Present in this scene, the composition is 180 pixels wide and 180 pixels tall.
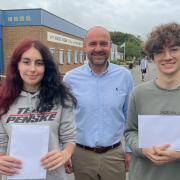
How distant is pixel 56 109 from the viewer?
259 centimetres

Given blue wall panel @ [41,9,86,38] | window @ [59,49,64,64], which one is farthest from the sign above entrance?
window @ [59,49,64,64]

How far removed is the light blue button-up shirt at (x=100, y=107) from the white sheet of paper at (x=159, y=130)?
3.60 feet

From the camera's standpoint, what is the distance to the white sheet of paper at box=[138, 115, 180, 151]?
7.64ft

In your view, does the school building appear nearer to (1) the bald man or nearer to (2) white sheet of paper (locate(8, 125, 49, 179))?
(1) the bald man

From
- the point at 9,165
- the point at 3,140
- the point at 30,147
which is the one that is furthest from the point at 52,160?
the point at 3,140

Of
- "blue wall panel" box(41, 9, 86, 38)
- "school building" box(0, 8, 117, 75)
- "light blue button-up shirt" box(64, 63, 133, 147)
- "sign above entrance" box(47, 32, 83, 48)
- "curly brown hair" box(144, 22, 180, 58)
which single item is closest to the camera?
"curly brown hair" box(144, 22, 180, 58)

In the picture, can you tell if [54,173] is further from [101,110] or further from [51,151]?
[101,110]

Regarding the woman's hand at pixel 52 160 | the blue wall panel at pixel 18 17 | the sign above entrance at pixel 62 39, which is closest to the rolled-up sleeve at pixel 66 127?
the woman's hand at pixel 52 160

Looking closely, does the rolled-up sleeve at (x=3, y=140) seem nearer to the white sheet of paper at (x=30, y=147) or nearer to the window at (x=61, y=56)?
the white sheet of paper at (x=30, y=147)

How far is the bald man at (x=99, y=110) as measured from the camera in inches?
137

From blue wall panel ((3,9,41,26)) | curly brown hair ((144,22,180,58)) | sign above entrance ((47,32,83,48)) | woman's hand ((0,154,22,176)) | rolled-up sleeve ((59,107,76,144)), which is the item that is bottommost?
woman's hand ((0,154,22,176))

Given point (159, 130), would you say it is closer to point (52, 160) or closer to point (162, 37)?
point (162, 37)

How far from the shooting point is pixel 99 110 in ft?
11.4

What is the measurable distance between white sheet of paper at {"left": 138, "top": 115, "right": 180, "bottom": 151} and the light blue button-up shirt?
1.10 meters
